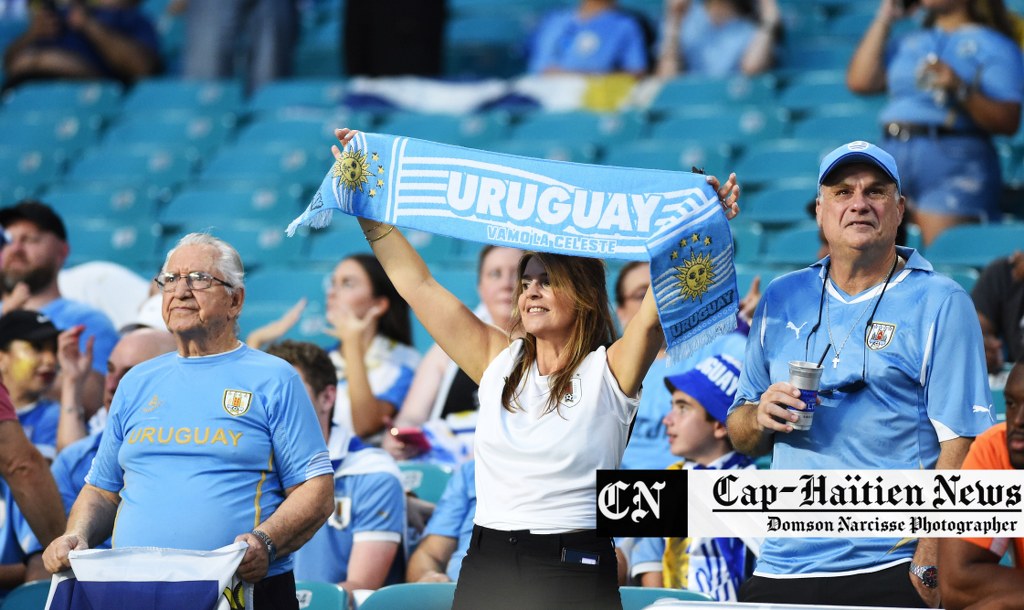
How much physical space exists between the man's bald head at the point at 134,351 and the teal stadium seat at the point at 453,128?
3712 mm

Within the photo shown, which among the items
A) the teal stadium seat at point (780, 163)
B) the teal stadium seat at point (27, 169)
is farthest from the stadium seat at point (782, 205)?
the teal stadium seat at point (27, 169)

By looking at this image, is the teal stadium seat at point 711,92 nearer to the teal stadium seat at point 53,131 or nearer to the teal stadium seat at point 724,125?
the teal stadium seat at point 724,125

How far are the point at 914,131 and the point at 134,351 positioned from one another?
135 inches

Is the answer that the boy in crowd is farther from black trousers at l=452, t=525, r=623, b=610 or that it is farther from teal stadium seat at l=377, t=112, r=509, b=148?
teal stadium seat at l=377, t=112, r=509, b=148

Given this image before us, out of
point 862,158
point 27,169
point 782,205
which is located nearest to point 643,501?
point 862,158

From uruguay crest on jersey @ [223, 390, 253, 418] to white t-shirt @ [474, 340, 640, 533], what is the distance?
0.63 m

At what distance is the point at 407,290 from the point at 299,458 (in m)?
0.50

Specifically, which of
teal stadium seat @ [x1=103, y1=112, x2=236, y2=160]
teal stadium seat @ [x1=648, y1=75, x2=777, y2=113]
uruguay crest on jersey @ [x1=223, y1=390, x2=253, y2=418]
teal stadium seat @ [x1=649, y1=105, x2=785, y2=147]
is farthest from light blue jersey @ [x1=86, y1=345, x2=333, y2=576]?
teal stadium seat @ [x1=103, y1=112, x2=236, y2=160]

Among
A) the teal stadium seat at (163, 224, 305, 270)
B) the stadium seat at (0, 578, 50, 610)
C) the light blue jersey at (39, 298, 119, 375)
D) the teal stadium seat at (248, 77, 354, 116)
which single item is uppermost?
the teal stadium seat at (248, 77, 354, 116)

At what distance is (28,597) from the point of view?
4.03 metres

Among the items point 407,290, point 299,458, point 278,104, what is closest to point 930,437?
point 407,290

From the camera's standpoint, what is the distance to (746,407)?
325 centimetres

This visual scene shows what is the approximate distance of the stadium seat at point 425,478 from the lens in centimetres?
511

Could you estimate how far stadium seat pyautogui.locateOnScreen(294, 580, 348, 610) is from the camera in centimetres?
399
